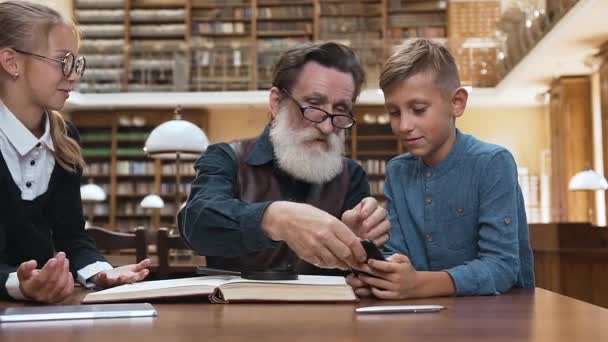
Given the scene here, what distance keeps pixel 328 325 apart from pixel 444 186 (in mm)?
715

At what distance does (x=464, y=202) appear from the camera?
5.54ft

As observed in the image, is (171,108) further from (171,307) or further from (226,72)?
(171,307)

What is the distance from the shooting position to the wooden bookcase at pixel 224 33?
12922 millimetres

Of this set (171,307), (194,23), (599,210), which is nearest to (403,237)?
(171,307)

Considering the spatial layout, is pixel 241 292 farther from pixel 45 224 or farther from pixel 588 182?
pixel 588 182

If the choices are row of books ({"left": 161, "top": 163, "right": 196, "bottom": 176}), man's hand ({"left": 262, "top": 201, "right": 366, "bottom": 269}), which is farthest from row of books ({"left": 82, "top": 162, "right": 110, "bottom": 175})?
man's hand ({"left": 262, "top": 201, "right": 366, "bottom": 269})

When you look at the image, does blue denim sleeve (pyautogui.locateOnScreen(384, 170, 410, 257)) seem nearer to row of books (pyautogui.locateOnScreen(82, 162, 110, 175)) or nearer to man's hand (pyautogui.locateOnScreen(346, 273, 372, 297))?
man's hand (pyautogui.locateOnScreen(346, 273, 372, 297))

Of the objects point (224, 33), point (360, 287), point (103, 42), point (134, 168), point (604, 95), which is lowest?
point (134, 168)

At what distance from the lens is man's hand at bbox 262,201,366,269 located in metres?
1.32

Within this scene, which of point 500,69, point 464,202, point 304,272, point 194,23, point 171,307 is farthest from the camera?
point 194,23

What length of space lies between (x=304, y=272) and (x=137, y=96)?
1112 centimetres

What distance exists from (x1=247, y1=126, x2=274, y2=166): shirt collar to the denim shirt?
371mm

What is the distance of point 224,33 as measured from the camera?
13773 mm

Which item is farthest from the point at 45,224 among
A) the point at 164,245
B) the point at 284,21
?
the point at 284,21
